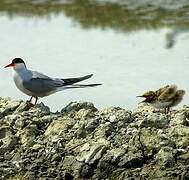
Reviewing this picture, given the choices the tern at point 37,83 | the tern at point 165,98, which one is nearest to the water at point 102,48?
the tern at point 37,83

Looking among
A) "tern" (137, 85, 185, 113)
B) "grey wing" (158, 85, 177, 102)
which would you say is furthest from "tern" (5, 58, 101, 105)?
"grey wing" (158, 85, 177, 102)

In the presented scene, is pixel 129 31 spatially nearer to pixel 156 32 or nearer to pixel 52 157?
pixel 156 32

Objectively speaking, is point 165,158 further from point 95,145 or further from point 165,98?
point 165,98

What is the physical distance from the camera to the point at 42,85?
32.9 ft

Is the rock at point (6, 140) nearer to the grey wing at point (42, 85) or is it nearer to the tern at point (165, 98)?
the grey wing at point (42, 85)

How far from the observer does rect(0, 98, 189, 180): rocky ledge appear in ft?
26.9

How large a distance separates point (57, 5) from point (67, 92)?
8.99 metres

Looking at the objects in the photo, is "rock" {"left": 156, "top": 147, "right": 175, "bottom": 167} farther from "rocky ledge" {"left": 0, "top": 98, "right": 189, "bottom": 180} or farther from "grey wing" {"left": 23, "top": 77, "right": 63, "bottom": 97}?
"grey wing" {"left": 23, "top": 77, "right": 63, "bottom": 97}

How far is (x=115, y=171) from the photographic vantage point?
8.19 metres

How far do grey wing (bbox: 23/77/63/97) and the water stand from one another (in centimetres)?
116

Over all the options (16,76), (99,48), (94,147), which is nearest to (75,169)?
(94,147)

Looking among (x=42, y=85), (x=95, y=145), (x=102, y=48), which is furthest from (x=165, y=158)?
(x=102, y=48)

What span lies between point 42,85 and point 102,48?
5596 mm

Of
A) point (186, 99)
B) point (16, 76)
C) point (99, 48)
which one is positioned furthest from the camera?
point (99, 48)
